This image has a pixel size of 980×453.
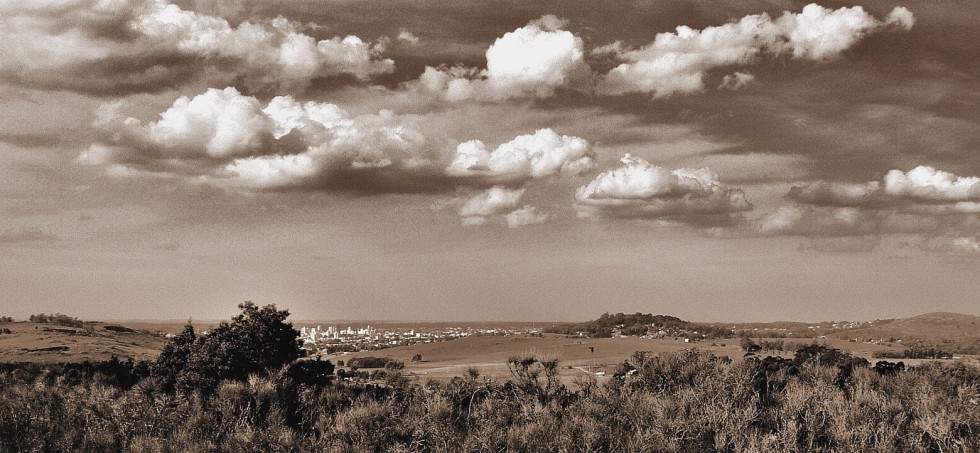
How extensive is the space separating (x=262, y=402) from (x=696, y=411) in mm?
27532

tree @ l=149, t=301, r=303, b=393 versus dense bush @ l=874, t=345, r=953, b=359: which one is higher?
tree @ l=149, t=301, r=303, b=393

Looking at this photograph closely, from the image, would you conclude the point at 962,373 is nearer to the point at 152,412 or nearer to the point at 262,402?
the point at 262,402

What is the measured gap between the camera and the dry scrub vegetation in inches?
1686

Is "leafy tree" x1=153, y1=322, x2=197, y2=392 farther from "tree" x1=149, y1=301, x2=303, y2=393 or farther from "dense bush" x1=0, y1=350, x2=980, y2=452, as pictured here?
"dense bush" x1=0, y1=350, x2=980, y2=452

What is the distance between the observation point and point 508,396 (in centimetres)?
6756

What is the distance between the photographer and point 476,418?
5231cm

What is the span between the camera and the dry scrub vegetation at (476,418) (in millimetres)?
42812

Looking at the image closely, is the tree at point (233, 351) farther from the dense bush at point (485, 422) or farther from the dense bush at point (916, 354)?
the dense bush at point (916, 354)

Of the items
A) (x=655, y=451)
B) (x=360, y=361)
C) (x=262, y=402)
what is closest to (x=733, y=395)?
(x=655, y=451)

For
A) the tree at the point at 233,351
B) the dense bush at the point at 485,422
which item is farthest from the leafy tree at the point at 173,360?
the dense bush at the point at 485,422

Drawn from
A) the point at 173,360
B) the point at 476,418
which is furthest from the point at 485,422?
the point at 173,360

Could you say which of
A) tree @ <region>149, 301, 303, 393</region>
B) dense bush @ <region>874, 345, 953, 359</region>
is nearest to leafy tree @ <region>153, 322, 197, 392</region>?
tree @ <region>149, 301, 303, 393</region>

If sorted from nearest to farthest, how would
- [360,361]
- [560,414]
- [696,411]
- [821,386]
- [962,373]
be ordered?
[696,411] < [560,414] < [821,386] < [962,373] < [360,361]

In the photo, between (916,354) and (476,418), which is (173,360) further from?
(916,354)
